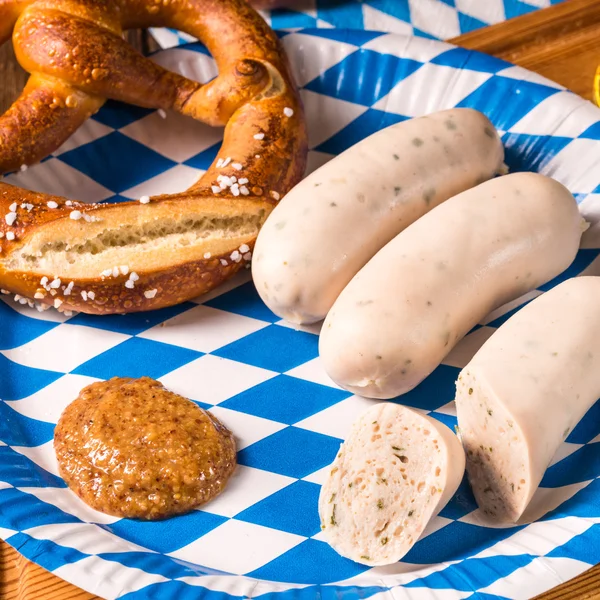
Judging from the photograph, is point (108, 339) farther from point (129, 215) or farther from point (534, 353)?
point (534, 353)

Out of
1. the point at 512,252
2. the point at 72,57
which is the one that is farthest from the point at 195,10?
the point at 512,252

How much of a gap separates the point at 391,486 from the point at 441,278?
0.41 meters

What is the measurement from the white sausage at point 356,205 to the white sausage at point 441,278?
0.08 m

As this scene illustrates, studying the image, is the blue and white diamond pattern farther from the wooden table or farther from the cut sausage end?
the cut sausage end

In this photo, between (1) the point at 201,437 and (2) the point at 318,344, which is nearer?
(1) the point at 201,437

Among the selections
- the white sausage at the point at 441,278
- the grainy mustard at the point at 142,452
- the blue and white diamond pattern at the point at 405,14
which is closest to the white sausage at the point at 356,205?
the white sausage at the point at 441,278

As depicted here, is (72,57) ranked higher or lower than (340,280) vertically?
higher

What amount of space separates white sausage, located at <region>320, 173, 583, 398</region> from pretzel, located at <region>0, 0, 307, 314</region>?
1.26 ft

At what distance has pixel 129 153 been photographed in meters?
2.12

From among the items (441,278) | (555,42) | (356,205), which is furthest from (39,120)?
(555,42)

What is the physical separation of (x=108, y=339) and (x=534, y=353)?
923mm

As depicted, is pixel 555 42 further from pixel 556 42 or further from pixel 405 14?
pixel 405 14

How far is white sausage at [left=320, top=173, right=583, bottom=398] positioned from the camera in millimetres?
1537

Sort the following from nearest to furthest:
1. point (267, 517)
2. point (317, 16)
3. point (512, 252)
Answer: point (267, 517), point (512, 252), point (317, 16)
